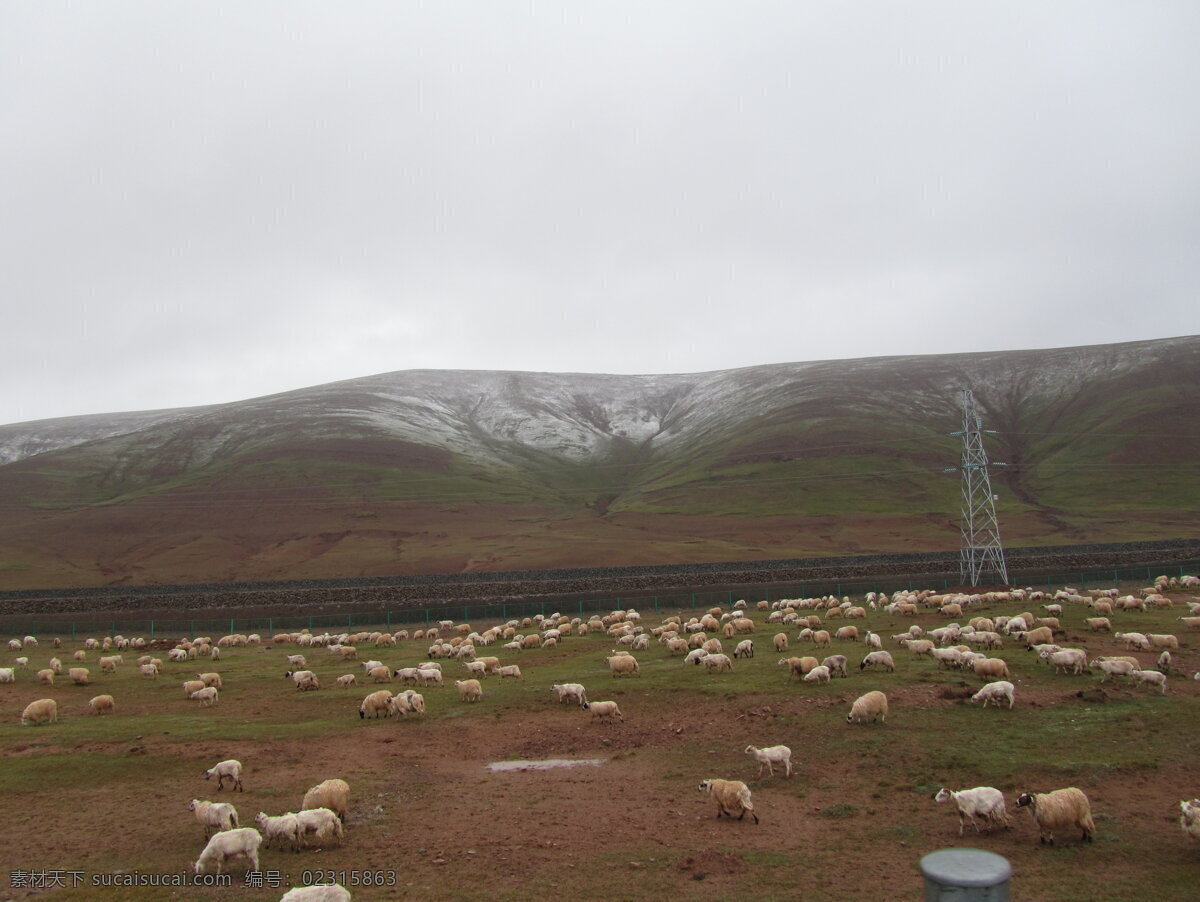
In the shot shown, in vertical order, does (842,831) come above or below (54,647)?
above

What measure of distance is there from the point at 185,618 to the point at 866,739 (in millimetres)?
69748

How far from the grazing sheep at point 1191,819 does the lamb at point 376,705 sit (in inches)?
927

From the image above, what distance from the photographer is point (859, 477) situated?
15238 centimetres

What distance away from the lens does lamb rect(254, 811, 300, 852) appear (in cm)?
1543

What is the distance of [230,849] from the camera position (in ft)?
46.5

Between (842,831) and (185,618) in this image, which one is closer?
(842,831)

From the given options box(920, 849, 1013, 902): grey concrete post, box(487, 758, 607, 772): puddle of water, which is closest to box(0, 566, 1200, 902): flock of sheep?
box(487, 758, 607, 772): puddle of water

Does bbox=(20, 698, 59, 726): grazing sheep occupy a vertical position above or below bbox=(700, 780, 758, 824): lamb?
below

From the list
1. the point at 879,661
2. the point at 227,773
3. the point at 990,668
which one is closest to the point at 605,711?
the point at 879,661

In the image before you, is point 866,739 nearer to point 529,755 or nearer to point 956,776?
point 956,776

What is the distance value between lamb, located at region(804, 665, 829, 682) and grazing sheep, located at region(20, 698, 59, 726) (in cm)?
2805

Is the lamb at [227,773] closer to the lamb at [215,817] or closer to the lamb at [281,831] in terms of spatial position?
the lamb at [215,817]

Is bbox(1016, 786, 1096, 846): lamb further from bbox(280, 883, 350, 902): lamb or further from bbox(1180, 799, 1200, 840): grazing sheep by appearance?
bbox(280, 883, 350, 902): lamb

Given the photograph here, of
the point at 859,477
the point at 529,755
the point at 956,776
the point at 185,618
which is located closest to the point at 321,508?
the point at 185,618
